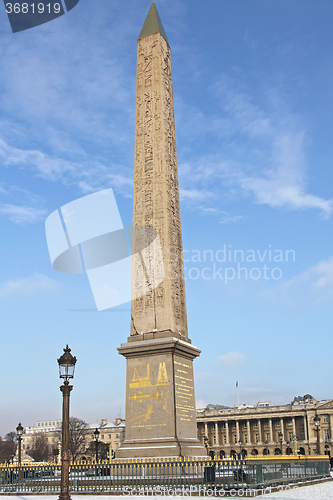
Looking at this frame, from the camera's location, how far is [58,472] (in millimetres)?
19375

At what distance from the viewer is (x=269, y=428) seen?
326 ft

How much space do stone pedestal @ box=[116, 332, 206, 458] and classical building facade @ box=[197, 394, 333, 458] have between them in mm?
78999

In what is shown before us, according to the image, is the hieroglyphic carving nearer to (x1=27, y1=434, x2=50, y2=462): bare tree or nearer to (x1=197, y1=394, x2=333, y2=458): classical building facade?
(x1=197, y1=394, x2=333, y2=458): classical building facade

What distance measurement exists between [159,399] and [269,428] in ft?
292

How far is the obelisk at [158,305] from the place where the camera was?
17.3 metres

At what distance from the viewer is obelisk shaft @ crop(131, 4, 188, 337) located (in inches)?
738

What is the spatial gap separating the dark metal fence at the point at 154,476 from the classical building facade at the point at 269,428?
258ft

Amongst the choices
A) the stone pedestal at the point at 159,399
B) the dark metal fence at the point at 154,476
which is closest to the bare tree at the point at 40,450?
the dark metal fence at the point at 154,476

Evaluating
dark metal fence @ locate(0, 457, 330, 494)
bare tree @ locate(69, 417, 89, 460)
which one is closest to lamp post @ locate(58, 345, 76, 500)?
dark metal fence @ locate(0, 457, 330, 494)

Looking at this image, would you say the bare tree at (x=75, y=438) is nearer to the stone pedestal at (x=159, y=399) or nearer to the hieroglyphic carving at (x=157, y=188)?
the stone pedestal at (x=159, y=399)

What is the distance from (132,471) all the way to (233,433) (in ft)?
311

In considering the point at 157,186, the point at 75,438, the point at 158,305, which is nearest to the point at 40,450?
the point at 75,438

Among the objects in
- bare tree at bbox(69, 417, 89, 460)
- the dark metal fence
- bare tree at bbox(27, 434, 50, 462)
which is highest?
the dark metal fence

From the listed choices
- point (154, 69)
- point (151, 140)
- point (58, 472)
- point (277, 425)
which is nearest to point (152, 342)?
point (58, 472)
